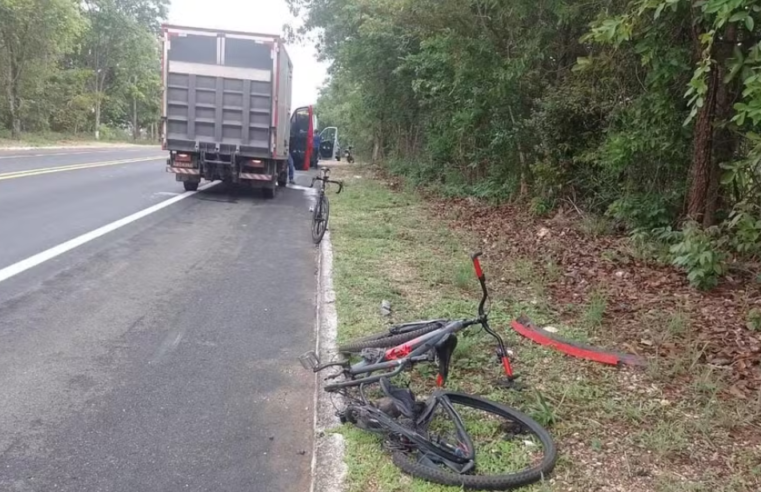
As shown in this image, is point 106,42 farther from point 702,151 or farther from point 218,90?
point 702,151

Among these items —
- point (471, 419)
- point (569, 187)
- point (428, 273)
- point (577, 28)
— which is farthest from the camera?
point (569, 187)

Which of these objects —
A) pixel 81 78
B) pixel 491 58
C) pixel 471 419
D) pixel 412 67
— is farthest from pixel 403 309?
pixel 81 78

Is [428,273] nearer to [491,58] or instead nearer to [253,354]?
[253,354]

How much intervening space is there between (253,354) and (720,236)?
16.5 ft

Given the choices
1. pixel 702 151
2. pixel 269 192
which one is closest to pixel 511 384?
pixel 702 151

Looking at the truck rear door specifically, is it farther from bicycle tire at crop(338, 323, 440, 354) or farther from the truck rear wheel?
bicycle tire at crop(338, 323, 440, 354)

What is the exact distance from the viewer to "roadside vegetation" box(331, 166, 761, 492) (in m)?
3.35

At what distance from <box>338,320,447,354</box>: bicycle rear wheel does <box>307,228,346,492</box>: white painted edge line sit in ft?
0.84

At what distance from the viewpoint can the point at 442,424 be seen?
3.76 meters

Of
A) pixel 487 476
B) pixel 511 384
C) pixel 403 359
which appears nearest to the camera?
pixel 487 476

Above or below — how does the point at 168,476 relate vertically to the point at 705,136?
below

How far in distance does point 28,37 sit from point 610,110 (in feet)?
117

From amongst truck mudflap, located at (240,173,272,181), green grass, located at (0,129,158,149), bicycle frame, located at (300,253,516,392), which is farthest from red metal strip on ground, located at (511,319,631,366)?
green grass, located at (0,129,158,149)

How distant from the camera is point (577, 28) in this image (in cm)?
972
